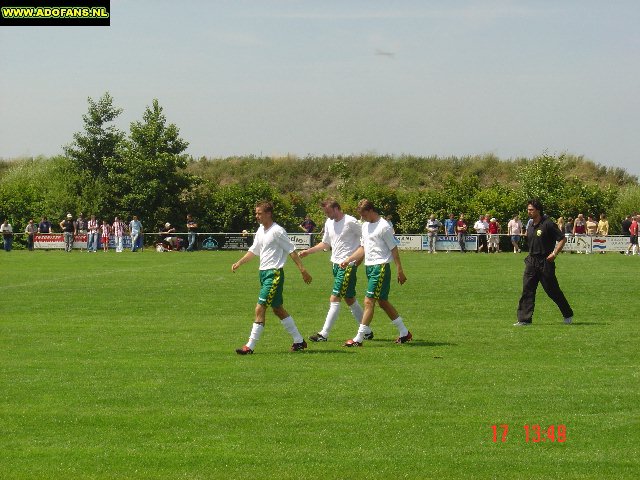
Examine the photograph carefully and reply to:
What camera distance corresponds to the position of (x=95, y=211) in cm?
6209

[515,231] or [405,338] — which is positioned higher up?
[515,231]

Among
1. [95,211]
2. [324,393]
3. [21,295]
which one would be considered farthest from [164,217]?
[324,393]

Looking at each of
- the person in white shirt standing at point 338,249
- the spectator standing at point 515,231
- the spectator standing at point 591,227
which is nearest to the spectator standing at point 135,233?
the spectator standing at point 515,231

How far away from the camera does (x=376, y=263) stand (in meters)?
14.7

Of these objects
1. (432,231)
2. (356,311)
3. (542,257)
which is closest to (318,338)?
(356,311)

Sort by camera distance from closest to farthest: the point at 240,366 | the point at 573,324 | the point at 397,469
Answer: the point at 397,469 → the point at 240,366 → the point at 573,324

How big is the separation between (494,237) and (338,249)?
37517mm

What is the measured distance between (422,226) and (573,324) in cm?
4304

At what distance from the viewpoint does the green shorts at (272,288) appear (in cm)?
1366

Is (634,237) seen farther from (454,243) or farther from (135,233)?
(135,233)

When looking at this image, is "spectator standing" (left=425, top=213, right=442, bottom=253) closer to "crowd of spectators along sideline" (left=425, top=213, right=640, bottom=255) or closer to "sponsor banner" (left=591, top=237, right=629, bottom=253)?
"crowd of spectators along sideline" (left=425, top=213, right=640, bottom=255)

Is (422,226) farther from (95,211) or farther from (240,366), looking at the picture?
(240,366)
